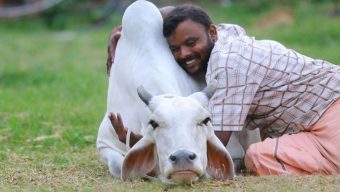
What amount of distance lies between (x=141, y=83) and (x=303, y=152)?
3.31 ft

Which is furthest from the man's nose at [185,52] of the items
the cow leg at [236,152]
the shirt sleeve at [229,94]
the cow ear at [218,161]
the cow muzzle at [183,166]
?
the cow muzzle at [183,166]

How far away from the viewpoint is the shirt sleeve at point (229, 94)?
5.27 metres

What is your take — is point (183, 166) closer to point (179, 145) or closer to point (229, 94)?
point (179, 145)

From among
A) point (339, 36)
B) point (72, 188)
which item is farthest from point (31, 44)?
point (72, 188)

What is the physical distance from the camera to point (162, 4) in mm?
17156

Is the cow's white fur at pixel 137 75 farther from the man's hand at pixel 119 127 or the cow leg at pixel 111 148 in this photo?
the man's hand at pixel 119 127

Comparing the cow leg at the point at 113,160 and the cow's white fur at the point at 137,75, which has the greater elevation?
the cow's white fur at the point at 137,75

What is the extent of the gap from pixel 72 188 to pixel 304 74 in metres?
1.54

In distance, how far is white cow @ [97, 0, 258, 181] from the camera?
502 centimetres

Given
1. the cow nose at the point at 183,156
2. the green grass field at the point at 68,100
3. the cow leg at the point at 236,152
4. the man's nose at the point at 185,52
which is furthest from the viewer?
the cow leg at the point at 236,152

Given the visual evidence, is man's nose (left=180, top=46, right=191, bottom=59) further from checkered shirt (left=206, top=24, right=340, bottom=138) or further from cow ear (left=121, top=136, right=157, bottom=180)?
cow ear (left=121, top=136, right=157, bottom=180)

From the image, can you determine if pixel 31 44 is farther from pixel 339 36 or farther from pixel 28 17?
pixel 339 36

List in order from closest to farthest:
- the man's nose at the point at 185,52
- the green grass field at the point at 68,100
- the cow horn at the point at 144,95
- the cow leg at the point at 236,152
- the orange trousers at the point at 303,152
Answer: the cow horn at the point at 144,95
the green grass field at the point at 68,100
the orange trousers at the point at 303,152
the man's nose at the point at 185,52
the cow leg at the point at 236,152

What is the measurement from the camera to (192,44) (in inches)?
215
